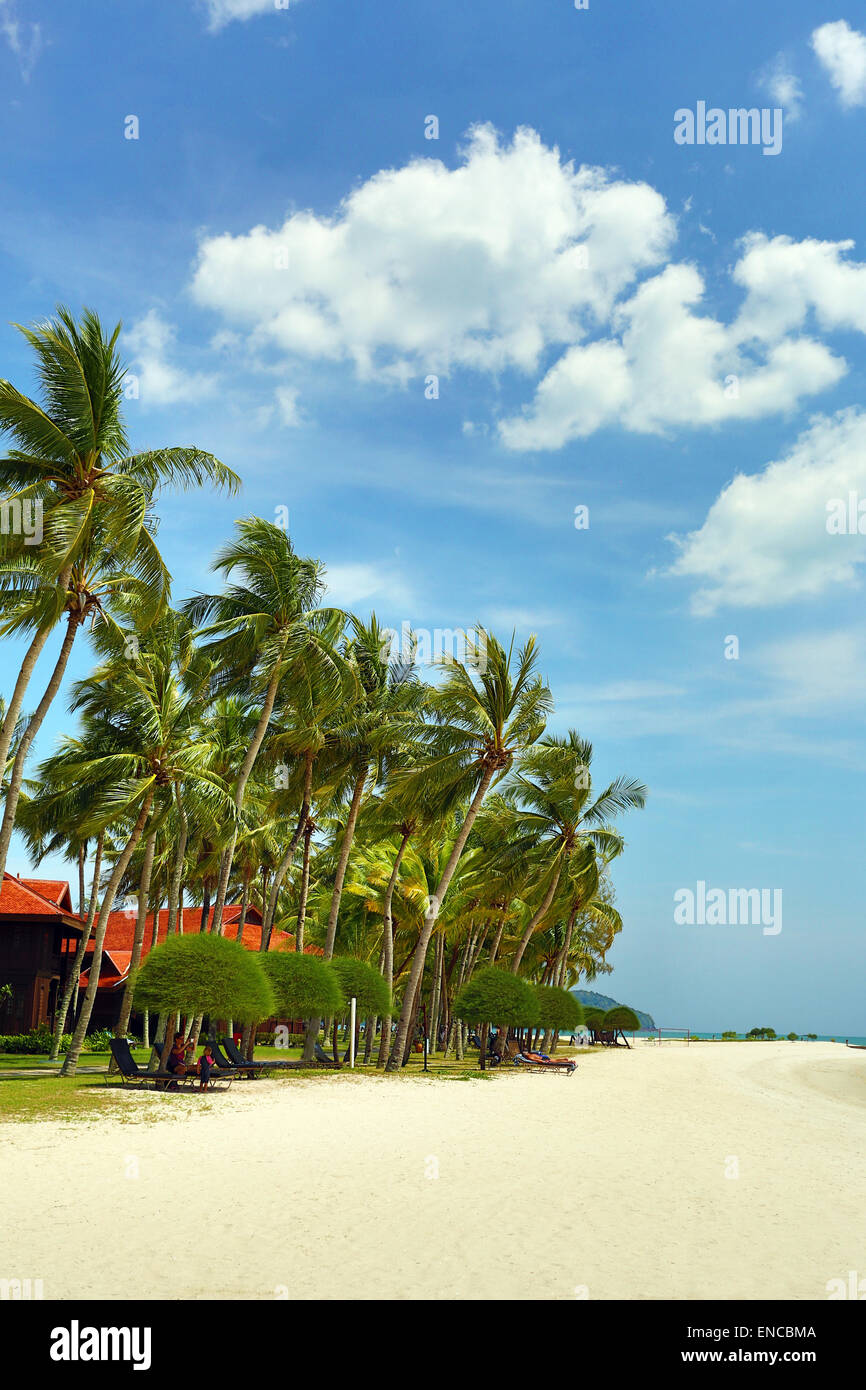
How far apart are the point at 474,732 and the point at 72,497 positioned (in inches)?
466

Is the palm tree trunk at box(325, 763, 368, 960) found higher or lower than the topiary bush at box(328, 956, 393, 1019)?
higher

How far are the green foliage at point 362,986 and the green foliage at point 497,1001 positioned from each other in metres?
2.76

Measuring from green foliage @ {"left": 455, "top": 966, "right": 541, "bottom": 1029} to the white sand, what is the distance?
1066 cm

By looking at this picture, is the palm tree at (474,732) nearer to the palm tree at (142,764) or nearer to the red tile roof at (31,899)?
the palm tree at (142,764)

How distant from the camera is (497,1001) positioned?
1128 inches

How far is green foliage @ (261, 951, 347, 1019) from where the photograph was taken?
2408cm

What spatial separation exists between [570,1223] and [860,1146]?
10618mm

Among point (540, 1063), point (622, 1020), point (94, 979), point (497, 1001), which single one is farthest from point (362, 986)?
point (622, 1020)

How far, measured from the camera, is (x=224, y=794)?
2273cm

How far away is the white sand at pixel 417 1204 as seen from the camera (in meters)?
6.88

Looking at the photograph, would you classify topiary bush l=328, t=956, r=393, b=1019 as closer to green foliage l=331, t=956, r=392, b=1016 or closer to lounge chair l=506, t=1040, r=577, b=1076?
green foliage l=331, t=956, r=392, b=1016

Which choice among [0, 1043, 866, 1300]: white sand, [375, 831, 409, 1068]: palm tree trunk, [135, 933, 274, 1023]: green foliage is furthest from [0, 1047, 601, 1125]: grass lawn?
[135, 933, 274, 1023]: green foliage

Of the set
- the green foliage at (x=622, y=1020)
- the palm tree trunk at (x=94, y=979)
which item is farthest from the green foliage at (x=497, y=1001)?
the green foliage at (x=622, y=1020)
